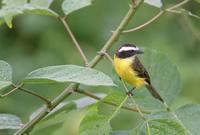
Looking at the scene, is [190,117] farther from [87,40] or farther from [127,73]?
[87,40]

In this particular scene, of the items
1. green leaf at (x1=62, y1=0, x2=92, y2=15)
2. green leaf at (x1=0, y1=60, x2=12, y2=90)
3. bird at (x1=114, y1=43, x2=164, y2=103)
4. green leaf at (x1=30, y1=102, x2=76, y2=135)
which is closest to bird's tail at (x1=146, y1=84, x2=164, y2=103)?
bird at (x1=114, y1=43, x2=164, y2=103)

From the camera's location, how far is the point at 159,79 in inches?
71.4

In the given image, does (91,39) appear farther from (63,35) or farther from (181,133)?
(181,133)

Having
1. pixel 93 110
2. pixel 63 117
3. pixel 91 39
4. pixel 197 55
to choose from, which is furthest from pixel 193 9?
pixel 93 110

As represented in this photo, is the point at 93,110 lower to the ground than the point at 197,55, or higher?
higher

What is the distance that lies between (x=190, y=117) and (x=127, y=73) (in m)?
0.25

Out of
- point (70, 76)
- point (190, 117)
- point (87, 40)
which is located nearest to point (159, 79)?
point (190, 117)

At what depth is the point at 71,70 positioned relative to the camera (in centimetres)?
133

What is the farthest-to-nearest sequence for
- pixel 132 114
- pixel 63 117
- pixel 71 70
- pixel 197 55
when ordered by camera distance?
1. pixel 197 55
2. pixel 132 114
3. pixel 63 117
4. pixel 71 70

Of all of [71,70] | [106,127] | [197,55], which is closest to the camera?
[71,70]

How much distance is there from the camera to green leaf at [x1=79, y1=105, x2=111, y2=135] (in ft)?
4.87

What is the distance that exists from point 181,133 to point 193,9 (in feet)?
7.87

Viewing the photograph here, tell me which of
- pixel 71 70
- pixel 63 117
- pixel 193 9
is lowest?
pixel 193 9

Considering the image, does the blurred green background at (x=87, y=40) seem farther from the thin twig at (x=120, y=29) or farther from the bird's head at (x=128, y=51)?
the thin twig at (x=120, y=29)
